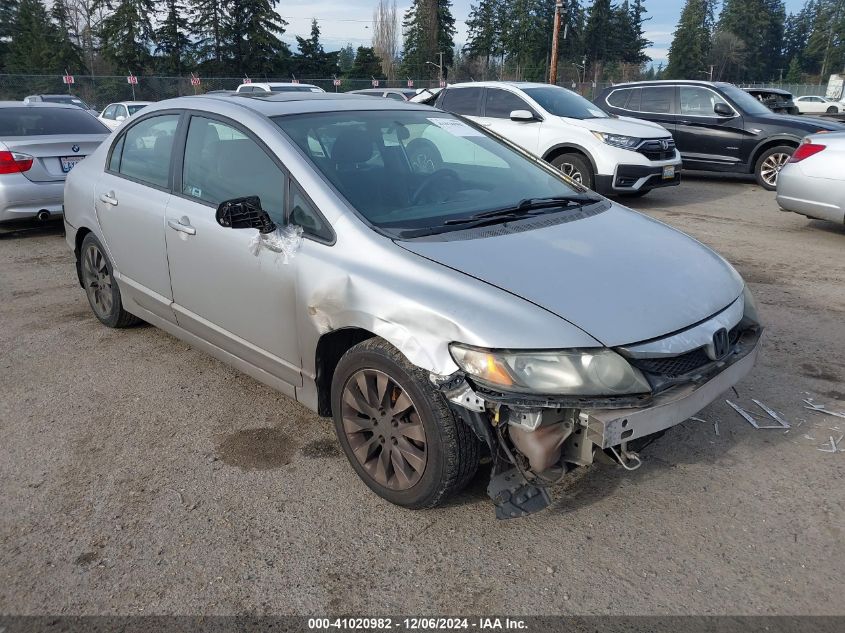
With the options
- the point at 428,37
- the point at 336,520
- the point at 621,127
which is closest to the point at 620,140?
the point at 621,127

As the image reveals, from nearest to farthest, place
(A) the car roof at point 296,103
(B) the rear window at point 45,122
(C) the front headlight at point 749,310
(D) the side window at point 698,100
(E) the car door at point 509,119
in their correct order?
(C) the front headlight at point 749,310
(A) the car roof at point 296,103
(B) the rear window at point 45,122
(E) the car door at point 509,119
(D) the side window at point 698,100

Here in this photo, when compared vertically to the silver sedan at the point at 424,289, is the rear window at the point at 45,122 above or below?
above

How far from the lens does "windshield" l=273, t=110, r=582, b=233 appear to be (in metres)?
3.19

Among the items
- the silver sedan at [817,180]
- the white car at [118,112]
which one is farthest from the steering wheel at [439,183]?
the white car at [118,112]

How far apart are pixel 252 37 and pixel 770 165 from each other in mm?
48319

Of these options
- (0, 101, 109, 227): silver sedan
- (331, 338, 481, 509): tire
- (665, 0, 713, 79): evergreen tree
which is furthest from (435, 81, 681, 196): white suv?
(665, 0, 713, 79): evergreen tree

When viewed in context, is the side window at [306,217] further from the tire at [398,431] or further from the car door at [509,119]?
the car door at [509,119]

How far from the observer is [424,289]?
2.63 metres

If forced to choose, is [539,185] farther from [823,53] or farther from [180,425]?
[823,53]

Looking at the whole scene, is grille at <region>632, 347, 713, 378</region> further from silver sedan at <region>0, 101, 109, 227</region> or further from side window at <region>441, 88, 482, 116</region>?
side window at <region>441, 88, 482, 116</region>

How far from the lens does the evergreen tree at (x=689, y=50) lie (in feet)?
287

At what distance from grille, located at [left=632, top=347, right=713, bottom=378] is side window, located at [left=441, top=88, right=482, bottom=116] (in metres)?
8.72

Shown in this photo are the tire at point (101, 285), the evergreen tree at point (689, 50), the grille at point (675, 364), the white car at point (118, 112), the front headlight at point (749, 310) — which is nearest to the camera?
the grille at point (675, 364)

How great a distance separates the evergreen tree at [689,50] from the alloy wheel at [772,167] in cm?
8259
